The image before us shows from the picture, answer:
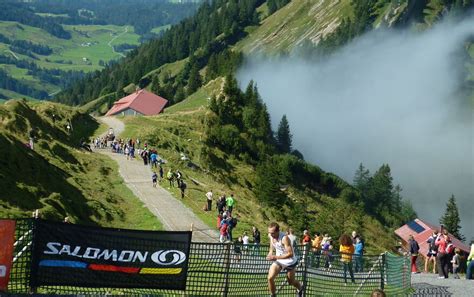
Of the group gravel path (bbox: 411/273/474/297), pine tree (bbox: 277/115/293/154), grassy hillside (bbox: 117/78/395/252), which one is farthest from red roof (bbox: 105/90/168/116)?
gravel path (bbox: 411/273/474/297)

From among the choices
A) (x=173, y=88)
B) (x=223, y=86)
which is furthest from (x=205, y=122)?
(x=173, y=88)

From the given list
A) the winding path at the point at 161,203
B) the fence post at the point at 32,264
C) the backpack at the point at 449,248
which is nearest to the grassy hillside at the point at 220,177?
the winding path at the point at 161,203

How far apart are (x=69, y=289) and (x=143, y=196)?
104ft

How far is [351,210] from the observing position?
11012 cm

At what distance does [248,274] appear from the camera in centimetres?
1662

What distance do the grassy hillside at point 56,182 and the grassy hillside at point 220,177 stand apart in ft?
19.5

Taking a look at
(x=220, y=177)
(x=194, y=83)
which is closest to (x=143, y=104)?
(x=194, y=83)

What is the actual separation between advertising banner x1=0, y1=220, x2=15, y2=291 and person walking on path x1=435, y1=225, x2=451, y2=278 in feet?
60.8

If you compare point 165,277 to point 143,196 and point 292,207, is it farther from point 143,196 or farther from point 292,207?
point 292,207

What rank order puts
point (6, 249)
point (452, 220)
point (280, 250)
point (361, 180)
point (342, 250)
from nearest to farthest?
point (6, 249), point (280, 250), point (342, 250), point (452, 220), point (361, 180)

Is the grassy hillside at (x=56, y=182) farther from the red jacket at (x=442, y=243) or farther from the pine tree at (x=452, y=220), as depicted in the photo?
the pine tree at (x=452, y=220)

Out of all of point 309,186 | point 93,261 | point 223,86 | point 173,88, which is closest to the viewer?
point 93,261

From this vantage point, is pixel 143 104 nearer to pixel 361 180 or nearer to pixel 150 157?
pixel 361 180

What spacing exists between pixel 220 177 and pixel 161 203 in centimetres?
3376
